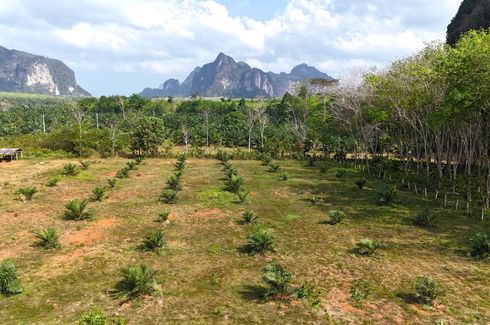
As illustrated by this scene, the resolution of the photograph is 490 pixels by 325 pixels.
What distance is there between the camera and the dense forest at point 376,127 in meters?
25.5

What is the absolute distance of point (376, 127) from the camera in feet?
141

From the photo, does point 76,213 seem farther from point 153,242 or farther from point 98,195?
point 153,242

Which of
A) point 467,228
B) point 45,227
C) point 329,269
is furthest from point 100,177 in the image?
point 467,228

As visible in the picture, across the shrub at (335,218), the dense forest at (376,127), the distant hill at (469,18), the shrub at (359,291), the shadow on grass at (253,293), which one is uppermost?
the distant hill at (469,18)

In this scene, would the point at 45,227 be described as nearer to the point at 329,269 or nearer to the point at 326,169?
the point at 329,269

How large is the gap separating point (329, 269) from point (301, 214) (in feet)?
29.6

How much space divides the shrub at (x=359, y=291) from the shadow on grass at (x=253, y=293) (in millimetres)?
3049

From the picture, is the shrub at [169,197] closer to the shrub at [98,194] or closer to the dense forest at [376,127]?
the shrub at [98,194]

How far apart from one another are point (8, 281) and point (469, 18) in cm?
7096

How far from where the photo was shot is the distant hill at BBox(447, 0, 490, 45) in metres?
59.8

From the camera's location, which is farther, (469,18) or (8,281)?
(469,18)

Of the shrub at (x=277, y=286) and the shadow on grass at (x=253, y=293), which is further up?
the shrub at (x=277, y=286)

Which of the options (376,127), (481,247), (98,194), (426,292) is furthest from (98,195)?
(376,127)

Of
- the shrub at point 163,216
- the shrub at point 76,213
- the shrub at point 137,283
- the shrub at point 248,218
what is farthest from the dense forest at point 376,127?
the shrub at point 76,213
